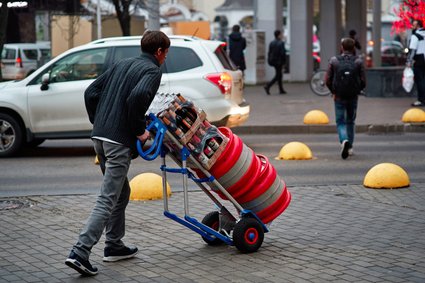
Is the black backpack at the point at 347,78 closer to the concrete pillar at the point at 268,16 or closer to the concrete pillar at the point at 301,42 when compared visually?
the concrete pillar at the point at 268,16

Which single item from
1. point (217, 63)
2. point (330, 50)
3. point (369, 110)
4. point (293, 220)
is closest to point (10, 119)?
point (217, 63)

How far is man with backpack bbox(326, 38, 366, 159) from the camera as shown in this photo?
13.9 meters

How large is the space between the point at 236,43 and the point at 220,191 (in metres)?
21.6

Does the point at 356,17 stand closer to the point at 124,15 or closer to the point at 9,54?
the point at 124,15

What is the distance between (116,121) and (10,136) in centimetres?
848

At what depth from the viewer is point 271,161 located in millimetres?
14266

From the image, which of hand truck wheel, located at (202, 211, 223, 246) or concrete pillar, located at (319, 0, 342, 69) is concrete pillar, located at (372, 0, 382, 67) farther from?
hand truck wheel, located at (202, 211, 223, 246)

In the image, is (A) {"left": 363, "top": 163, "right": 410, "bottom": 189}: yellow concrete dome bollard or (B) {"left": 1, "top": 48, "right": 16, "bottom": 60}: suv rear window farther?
(B) {"left": 1, "top": 48, "right": 16, "bottom": 60}: suv rear window

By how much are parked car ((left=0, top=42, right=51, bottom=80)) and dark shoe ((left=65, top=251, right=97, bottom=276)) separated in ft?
106

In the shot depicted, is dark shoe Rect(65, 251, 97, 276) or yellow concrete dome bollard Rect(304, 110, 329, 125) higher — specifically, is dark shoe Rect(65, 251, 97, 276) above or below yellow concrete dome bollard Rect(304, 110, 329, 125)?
above

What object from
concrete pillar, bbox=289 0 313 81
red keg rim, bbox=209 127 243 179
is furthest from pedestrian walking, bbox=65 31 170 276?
concrete pillar, bbox=289 0 313 81

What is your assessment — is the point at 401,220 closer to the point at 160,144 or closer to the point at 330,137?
the point at 160,144

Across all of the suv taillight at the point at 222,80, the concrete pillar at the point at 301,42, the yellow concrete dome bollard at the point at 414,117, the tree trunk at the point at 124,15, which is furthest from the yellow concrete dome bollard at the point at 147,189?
the concrete pillar at the point at 301,42

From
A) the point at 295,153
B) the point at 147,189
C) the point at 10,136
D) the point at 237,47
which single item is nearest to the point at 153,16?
the point at 237,47
